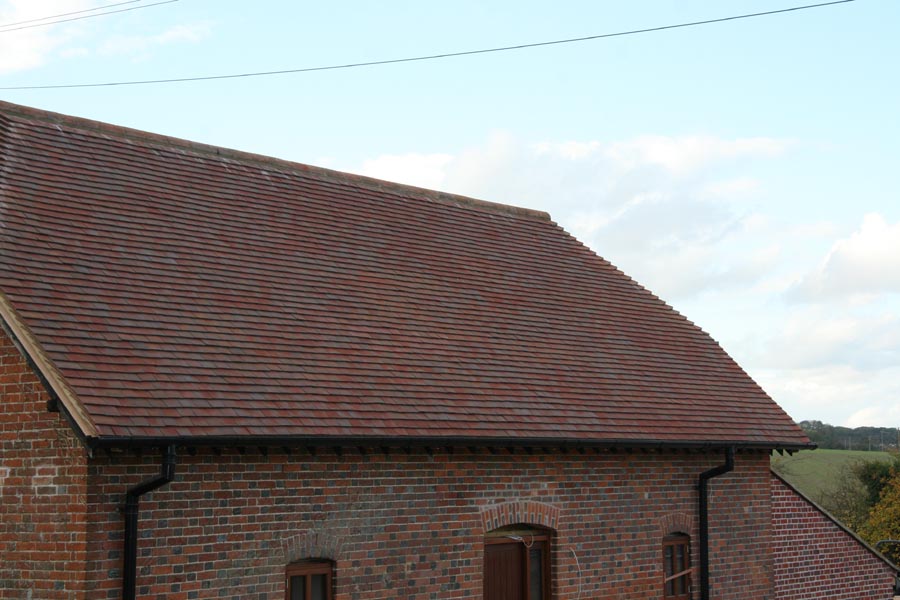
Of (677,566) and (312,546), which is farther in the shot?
(677,566)

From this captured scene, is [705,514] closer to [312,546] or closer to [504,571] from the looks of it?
[504,571]

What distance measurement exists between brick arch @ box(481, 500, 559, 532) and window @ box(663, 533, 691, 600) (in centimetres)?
259

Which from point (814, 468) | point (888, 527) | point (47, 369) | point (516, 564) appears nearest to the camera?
point (47, 369)

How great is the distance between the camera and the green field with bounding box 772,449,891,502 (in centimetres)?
5748

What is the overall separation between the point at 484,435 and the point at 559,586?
270 centimetres

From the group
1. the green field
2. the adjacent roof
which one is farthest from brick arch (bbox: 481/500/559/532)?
the green field

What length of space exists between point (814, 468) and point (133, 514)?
68284mm

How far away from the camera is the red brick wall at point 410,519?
10.8 m

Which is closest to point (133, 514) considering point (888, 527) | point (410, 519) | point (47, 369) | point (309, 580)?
point (47, 369)

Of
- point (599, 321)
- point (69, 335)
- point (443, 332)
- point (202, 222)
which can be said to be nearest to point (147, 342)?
point (69, 335)

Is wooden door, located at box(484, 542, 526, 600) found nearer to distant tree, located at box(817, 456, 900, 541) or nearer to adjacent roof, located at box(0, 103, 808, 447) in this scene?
adjacent roof, located at box(0, 103, 808, 447)

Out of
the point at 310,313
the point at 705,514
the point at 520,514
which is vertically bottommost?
the point at 705,514

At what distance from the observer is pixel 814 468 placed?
72500mm

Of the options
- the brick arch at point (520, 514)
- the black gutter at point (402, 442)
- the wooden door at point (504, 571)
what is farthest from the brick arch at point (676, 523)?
the wooden door at point (504, 571)
